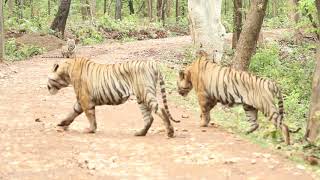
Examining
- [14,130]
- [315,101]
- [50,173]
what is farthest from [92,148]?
[315,101]

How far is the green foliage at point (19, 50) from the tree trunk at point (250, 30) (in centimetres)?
1116

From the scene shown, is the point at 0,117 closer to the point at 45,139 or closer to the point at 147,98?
the point at 45,139

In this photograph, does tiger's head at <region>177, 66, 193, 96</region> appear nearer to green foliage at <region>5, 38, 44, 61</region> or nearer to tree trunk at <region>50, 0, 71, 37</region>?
green foliage at <region>5, 38, 44, 61</region>

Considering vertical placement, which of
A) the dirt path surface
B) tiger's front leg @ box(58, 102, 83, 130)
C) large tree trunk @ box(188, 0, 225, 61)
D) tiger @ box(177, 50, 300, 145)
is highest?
large tree trunk @ box(188, 0, 225, 61)

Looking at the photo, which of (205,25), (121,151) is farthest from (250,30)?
(121,151)

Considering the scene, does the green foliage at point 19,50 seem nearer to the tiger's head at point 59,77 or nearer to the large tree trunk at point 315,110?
the tiger's head at point 59,77

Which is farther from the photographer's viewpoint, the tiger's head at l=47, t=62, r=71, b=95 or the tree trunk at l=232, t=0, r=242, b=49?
the tree trunk at l=232, t=0, r=242, b=49

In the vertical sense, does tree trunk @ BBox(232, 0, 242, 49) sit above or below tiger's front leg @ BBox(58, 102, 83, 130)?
above

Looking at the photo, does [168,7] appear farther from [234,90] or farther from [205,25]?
[234,90]

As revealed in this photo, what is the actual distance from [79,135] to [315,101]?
3.50 meters

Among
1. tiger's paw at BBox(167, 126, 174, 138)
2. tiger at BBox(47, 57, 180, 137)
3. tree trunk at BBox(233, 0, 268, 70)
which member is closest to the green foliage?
tree trunk at BBox(233, 0, 268, 70)

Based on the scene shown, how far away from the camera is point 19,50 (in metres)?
24.1

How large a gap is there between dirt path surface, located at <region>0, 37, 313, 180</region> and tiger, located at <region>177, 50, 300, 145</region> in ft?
1.65

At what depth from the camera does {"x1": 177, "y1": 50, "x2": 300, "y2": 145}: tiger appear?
347 inches
